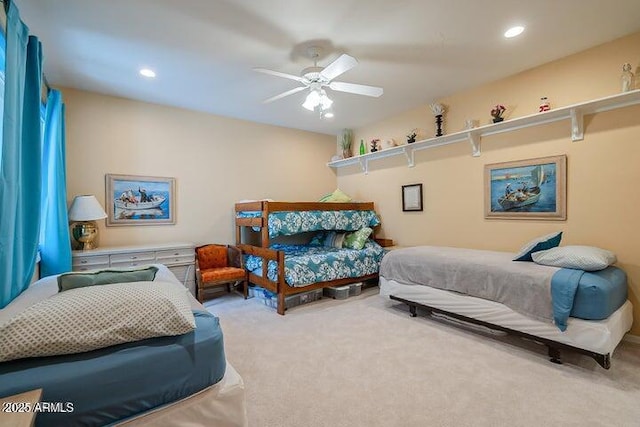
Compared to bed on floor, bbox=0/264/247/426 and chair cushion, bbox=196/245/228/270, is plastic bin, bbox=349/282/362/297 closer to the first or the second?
chair cushion, bbox=196/245/228/270

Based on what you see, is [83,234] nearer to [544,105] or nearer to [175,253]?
[175,253]

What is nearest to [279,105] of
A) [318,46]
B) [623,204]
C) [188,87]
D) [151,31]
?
[188,87]

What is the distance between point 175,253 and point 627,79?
15.8 ft

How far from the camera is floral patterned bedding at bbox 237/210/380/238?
385 centimetres

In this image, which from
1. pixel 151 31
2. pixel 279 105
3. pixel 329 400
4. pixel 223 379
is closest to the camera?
pixel 223 379

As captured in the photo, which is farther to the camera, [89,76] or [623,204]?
[89,76]

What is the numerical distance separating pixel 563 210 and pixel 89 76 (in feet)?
16.5

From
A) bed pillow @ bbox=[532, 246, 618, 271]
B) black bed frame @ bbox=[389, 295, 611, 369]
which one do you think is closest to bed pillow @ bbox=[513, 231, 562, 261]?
bed pillow @ bbox=[532, 246, 618, 271]

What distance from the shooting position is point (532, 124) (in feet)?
10.4

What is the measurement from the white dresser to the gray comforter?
245 centimetres

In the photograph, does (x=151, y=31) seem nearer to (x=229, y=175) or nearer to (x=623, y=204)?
(x=229, y=175)

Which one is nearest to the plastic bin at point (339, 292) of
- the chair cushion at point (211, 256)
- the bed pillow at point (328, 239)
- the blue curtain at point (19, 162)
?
the bed pillow at point (328, 239)

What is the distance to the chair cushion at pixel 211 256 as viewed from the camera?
4.07 meters

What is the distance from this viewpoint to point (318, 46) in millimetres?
2586
